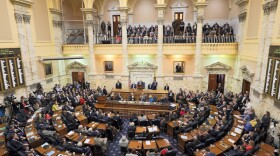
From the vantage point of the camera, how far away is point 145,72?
56.4 feet

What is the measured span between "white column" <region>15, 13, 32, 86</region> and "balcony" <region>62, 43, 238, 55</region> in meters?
4.47

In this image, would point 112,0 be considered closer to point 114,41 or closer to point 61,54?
point 114,41

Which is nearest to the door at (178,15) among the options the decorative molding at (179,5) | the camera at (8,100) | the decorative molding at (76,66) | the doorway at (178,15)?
the doorway at (178,15)

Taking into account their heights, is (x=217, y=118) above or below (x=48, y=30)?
below

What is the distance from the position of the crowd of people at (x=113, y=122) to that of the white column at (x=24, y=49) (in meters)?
1.38

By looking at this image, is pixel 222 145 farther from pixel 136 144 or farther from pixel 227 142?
pixel 136 144

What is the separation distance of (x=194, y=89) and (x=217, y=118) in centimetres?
619

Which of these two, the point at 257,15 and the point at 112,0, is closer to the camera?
the point at 257,15

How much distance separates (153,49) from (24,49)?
408 inches

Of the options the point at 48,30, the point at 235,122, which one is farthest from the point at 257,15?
the point at 48,30

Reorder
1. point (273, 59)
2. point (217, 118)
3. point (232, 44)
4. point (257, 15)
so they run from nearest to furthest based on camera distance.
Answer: point (273, 59)
point (217, 118)
point (257, 15)
point (232, 44)

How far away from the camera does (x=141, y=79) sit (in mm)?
17422

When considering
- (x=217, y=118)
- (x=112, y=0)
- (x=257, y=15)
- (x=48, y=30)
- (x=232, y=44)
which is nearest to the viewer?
(x=217, y=118)

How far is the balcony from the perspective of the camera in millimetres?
15016
